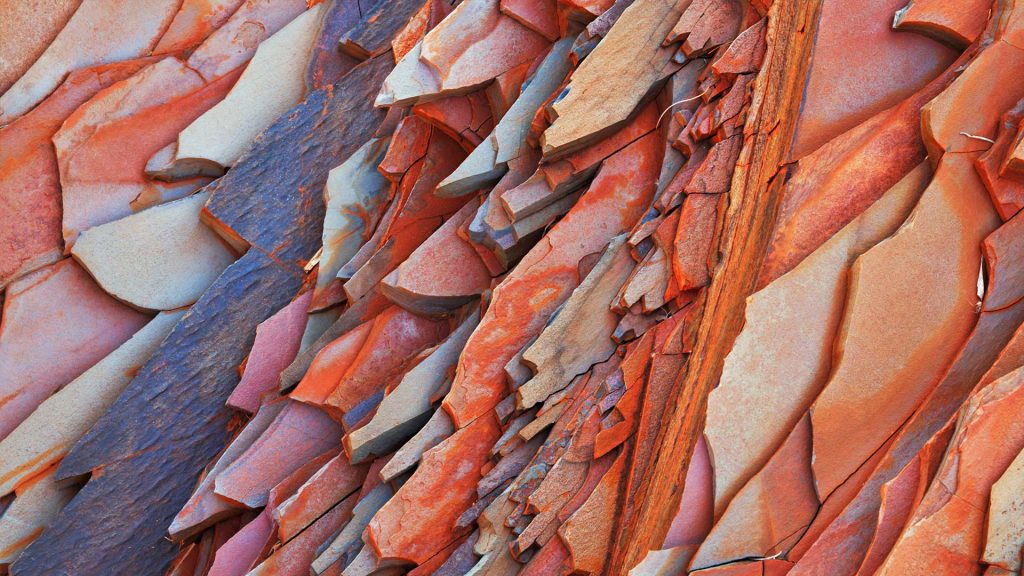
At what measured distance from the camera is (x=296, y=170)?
486 centimetres

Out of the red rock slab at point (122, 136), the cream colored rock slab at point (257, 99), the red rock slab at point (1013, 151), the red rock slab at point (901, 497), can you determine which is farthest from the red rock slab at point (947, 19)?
the red rock slab at point (122, 136)

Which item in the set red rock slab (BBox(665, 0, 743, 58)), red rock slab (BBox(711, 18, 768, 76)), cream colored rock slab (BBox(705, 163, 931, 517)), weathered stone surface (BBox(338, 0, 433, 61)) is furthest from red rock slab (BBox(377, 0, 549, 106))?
cream colored rock slab (BBox(705, 163, 931, 517))

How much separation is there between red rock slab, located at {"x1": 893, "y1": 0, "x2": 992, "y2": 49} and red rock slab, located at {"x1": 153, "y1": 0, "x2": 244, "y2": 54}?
361cm

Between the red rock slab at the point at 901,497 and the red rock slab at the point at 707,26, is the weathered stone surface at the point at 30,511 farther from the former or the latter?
the red rock slab at the point at 901,497

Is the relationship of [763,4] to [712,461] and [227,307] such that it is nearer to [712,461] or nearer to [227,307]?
[712,461]

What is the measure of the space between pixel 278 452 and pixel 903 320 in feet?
8.61

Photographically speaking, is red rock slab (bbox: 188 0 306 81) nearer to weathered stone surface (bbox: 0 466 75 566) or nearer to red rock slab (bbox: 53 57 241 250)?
red rock slab (bbox: 53 57 241 250)

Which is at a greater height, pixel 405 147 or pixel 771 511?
pixel 405 147

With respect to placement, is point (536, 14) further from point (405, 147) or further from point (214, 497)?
point (214, 497)

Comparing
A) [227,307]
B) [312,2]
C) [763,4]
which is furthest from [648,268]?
[312,2]

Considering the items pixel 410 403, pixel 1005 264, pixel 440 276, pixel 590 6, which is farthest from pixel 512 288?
pixel 1005 264

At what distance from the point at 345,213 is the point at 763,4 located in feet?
7.08

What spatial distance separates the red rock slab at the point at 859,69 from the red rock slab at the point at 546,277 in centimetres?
67

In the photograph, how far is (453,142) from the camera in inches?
177
